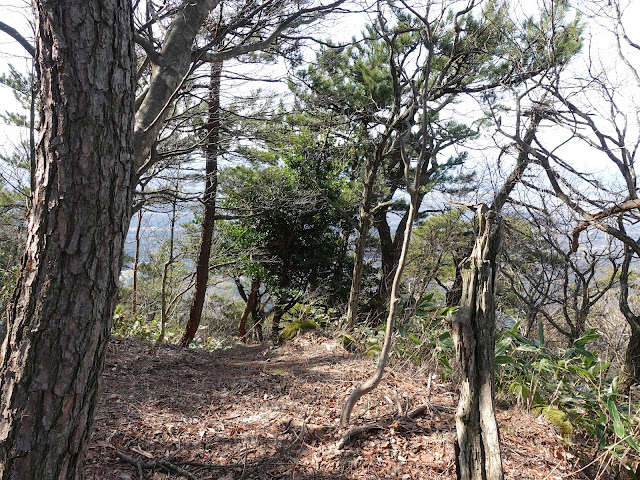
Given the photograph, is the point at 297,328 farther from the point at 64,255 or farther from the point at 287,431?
the point at 64,255

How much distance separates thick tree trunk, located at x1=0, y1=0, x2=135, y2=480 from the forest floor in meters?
1.00

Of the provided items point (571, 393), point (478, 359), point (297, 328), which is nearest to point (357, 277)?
point (297, 328)

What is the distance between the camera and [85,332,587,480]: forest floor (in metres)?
2.48

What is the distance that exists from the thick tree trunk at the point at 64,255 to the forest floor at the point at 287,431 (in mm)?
999

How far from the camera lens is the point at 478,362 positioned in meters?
2.16

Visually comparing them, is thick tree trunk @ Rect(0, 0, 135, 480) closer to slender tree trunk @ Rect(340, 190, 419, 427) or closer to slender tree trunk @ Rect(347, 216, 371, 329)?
slender tree trunk @ Rect(340, 190, 419, 427)

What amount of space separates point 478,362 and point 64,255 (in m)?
1.91

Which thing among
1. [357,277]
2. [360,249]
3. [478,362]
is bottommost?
[478,362]

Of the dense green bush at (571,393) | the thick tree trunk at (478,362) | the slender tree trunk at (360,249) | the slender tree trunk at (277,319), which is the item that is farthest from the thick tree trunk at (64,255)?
the slender tree trunk at (277,319)

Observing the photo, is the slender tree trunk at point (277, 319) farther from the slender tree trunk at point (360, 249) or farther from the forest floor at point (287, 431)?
the forest floor at point (287, 431)

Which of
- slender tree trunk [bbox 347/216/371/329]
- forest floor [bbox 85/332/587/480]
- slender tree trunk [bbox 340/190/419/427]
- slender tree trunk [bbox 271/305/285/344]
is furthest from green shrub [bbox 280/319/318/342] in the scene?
slender tree trunk [bbox 340/190/419/427]

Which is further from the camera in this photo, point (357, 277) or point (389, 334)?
point (357, 277)

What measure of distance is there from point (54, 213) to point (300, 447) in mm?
2060

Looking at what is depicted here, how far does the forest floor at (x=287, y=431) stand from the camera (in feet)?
8.13
